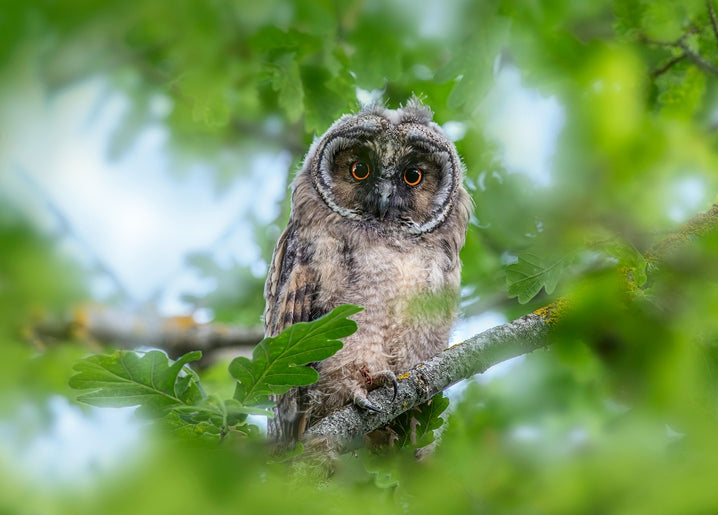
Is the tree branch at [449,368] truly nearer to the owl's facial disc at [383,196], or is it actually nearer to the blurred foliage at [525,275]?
the blurred foliage at [525,275]

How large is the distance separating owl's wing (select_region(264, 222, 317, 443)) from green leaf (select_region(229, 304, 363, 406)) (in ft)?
4.24

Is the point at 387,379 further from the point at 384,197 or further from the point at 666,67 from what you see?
the point at 666,67

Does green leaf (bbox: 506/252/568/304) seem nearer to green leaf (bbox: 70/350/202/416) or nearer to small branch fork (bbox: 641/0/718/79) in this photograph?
green leaf (bbox: 70/350/202/416)

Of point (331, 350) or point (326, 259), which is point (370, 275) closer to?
point (326, 259)

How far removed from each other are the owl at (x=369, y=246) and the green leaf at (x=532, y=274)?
119 cm

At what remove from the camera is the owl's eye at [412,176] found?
3613mm

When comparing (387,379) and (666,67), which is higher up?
(666,67)

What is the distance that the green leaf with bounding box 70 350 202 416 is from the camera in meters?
1.51

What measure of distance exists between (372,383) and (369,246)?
75cm

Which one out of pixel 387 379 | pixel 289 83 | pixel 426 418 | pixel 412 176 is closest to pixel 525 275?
pixel 426 418

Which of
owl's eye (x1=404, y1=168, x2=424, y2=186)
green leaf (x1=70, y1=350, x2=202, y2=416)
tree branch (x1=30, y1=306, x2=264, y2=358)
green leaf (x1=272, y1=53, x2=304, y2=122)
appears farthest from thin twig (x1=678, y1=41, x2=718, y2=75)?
tree branch (x1=30, y1=306, x2=264, y2=358)

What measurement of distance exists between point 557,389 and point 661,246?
77 cm

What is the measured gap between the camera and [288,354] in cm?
158

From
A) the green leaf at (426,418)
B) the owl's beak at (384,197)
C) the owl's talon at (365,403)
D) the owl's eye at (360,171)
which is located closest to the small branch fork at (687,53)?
the owl's beak at (384,197)
